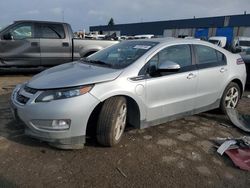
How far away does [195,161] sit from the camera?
3.76 metres

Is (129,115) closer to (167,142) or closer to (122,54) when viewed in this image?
(167,142)

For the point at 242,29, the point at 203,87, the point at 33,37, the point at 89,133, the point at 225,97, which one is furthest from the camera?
the point at 242,29

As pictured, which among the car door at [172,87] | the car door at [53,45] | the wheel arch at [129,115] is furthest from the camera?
the car door at [53,45]

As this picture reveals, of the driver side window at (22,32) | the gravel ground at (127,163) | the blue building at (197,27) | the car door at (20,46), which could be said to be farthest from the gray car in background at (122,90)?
the blue building at (197,27)

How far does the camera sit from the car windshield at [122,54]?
4293 mm

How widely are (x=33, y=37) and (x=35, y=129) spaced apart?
645 cm

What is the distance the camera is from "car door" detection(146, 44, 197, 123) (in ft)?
13.9

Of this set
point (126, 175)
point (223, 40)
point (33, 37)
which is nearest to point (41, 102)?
point (126, 175)

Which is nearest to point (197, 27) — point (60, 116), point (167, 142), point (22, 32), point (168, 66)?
point (22, 32)

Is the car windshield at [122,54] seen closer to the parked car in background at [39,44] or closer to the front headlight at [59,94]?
the front headlight at [59,94]

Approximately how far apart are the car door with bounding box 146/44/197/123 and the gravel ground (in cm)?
40

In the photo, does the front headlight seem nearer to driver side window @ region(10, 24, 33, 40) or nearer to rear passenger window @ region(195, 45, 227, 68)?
rear passenger window @ region(195, 45, 227, 68)

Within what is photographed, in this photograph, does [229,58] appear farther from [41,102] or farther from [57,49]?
[57,49]

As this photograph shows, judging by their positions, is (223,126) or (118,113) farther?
(223,126)
